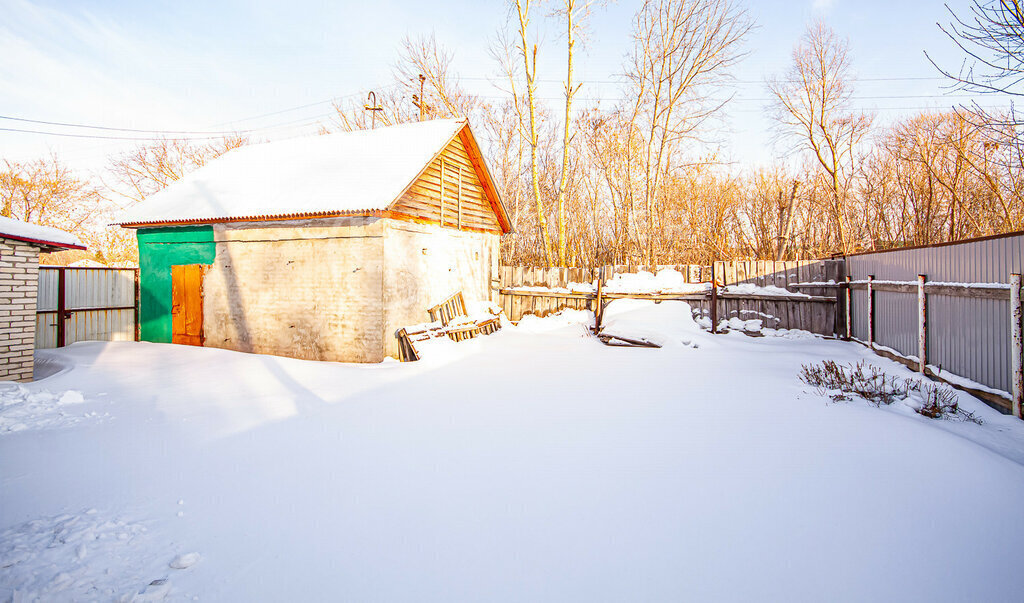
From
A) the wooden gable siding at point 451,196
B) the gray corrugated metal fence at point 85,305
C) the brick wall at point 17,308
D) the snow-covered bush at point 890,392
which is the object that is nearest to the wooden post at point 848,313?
the snow-covered bush at point 890,392

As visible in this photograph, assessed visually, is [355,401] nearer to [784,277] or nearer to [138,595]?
[138,595]

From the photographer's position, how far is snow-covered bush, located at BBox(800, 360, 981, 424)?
5.25 meters

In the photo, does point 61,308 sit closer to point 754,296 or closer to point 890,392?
point 890,392

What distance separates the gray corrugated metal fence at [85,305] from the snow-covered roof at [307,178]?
172 centimetres

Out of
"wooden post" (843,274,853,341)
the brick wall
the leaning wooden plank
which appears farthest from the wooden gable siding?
"wooden post" (843,274,853,341)

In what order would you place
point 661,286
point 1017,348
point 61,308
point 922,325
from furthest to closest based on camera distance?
point 661,286 → point 61,308 → point 922,325 → point 1017,348

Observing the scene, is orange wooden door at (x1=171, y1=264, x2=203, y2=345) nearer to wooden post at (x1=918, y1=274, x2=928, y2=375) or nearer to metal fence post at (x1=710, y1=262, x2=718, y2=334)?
metal fence post at (x1=710, y1=262, x2=718, y2=334)

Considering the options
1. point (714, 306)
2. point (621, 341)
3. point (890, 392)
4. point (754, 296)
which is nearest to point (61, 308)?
point (621, 341)

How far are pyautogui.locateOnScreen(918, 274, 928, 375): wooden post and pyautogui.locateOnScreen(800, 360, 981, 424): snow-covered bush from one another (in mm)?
520

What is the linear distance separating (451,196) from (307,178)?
149 inches

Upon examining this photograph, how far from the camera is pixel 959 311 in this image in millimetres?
6148

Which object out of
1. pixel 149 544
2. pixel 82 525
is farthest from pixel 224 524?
pixel 82 525

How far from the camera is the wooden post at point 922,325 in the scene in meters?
6.96

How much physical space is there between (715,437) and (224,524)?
4.51m
